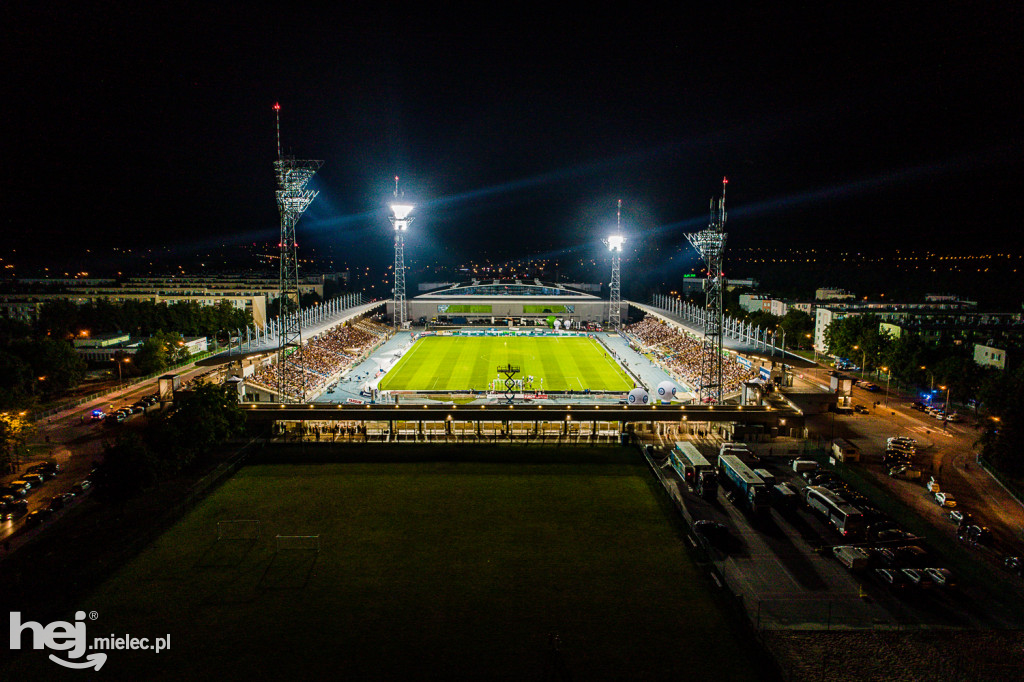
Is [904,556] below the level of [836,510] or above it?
below

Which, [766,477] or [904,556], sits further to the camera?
[766,477]

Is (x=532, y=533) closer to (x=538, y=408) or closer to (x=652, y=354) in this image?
(x=538, y=408)

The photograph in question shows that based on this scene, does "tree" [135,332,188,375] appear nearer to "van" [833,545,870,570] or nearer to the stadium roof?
the stadium roof

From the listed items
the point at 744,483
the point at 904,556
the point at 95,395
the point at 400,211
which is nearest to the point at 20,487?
the point at 95,395

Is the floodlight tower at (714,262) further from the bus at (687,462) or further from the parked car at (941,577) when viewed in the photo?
the parked car at (941,577)

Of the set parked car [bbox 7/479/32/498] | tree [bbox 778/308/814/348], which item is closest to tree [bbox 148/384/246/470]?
parked car [bbox 7/479/32/498]

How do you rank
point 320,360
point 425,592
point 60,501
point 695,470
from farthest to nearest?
1. point 320,360
2. point 695,470
3. point 60,501
4. point 425,592

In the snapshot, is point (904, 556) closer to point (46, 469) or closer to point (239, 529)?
point (239, 529)

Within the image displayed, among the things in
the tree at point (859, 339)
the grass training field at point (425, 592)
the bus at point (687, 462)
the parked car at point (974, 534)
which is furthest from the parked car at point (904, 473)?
the tree at point (859, 339)
